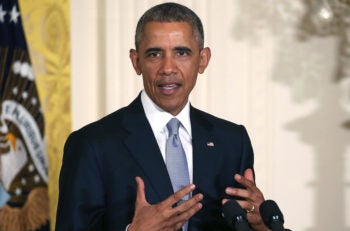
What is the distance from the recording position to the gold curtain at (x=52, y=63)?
3.83m

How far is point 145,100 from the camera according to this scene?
251cm

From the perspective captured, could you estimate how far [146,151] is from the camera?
2.40 metres

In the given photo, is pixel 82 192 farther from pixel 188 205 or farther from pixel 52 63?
pixel 52 63

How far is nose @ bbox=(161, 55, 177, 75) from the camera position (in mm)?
2379

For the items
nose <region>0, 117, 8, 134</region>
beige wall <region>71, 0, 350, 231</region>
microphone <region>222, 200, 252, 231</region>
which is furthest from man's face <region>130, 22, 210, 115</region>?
beige wall <region>71, 0, 350, 231</region>

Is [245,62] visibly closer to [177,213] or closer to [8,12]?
[8,12]

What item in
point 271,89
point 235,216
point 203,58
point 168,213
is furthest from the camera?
point 271,89

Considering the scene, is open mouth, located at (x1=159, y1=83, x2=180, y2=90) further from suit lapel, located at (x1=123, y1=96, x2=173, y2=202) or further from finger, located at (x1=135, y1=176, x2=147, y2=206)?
finger, located at (x1=135, y1=176, x2=147, y2=206)

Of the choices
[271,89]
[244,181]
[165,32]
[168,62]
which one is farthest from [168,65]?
[271,89]

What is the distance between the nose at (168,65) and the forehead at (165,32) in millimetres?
62

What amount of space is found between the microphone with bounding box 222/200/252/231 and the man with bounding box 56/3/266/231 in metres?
0.26

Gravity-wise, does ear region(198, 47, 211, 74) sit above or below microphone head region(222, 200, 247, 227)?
above

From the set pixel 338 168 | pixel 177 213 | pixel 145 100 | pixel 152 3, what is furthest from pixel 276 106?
pixel 177 213

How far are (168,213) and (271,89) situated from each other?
2.27 meters
